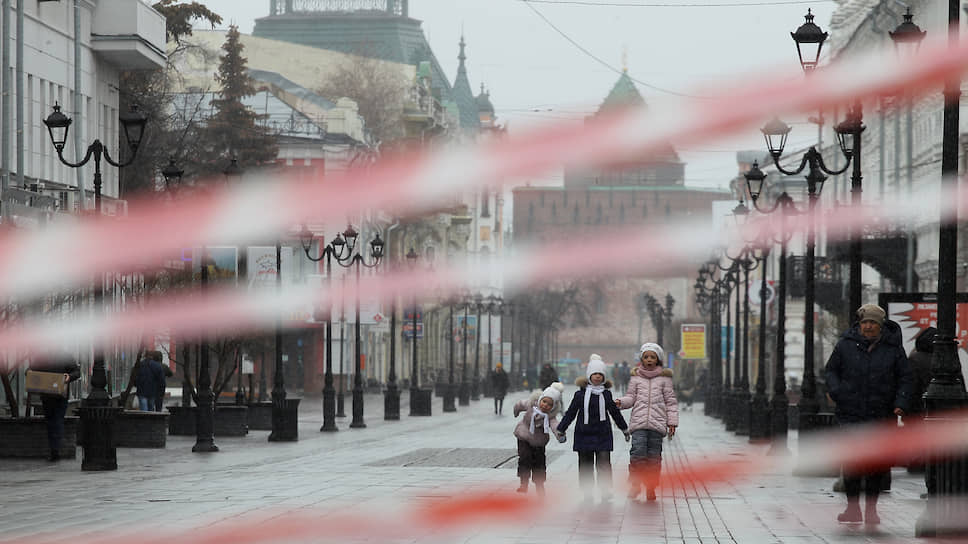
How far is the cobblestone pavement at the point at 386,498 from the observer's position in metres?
15.1

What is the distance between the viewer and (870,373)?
597 inches

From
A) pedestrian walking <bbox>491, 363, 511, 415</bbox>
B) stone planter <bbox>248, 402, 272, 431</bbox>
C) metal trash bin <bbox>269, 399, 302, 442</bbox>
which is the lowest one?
pedestrian walking <bbox>491, 363, 511, 415</bbox>

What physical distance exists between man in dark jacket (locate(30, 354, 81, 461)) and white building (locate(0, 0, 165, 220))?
6.70 metres

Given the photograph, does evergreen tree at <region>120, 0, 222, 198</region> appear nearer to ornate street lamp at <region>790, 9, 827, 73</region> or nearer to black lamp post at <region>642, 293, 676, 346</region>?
ornate street lamp at <region>790, 9, 827, 73</region>

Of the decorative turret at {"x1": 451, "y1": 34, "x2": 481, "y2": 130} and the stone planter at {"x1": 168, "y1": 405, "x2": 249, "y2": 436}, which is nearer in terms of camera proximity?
the stone planter at {"x1": 168, "y1": 405, "x2": 249, "y2": 436}

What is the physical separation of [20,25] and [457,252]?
88.9m

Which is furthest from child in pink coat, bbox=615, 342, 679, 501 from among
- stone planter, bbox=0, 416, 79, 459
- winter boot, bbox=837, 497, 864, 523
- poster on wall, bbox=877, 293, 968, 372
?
stone planter, bbox=0, 416, 79, 459

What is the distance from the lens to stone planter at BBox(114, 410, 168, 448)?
31141mm

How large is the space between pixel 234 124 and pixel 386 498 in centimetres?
5428

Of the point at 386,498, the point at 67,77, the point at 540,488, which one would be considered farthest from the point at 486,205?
the point at 386,498

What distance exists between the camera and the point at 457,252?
124m

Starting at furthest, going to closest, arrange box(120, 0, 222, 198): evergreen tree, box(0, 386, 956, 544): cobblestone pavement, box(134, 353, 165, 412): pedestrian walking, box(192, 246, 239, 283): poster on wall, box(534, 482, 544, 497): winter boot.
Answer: box(120, 0, 222, 198): evergreen tree < box(192, 246, 239, 283): poster on wall < box(134, 353, 165, 412): pedestrian walking < box(534, 482, 544, 497): winter boot < box(0, 386, 956, 544): cobblestone pavement

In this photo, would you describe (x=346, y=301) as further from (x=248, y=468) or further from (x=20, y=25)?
(x=248, y=468)

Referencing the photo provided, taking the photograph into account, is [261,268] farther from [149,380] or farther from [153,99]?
[153,99]
